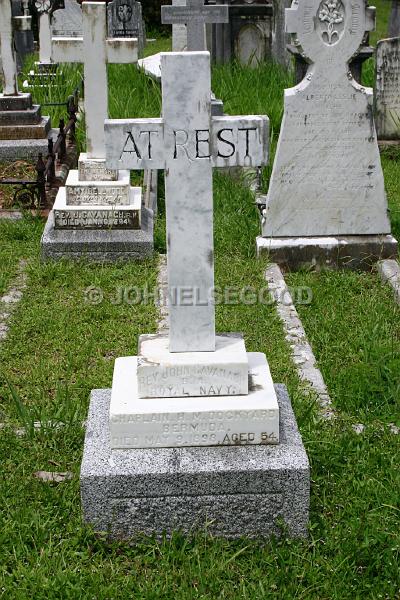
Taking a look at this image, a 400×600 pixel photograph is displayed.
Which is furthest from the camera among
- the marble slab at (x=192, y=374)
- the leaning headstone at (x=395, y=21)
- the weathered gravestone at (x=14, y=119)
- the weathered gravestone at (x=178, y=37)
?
the leaning headstone at (x=395, y=21)

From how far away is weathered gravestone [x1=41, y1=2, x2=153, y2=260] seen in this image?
642 centimetres

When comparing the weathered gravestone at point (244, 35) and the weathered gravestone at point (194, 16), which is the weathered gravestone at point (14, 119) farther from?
the weathered gravestone at point (244, 35)

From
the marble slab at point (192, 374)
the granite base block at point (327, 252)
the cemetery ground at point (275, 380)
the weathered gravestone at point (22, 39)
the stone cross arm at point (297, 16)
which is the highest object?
the stone cross arm at point (297, 16)

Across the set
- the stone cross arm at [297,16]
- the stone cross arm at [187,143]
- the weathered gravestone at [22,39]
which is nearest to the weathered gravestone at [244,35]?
the weathered gravestone at [22,39]

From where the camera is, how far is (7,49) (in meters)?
8.70

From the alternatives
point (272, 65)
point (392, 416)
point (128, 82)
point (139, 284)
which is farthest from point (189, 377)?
point (272, 65)

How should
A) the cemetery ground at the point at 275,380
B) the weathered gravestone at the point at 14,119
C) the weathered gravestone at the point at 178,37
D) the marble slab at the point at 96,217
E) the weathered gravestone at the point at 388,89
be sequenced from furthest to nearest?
the weathered gravestone at the point at 178,37, the weathered gravestone at the point at 388,89, the weathered gravestone at the point at 14,119, the marble slab at the point at 96,217, the cemetery ground at the point at 275,380

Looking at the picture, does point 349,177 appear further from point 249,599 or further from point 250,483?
point 249,599

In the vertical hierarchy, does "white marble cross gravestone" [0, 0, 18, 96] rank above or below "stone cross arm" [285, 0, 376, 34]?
below

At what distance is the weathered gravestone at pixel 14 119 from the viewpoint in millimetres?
8688

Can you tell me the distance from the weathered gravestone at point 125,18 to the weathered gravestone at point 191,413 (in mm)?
15037

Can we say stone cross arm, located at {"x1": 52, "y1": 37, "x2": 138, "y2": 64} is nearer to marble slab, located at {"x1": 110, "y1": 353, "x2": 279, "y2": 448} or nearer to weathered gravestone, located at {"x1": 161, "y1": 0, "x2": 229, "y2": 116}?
weathered gravestone, located at {"x1": 161, "y1": 0, "x2": 229, "y2": 116}

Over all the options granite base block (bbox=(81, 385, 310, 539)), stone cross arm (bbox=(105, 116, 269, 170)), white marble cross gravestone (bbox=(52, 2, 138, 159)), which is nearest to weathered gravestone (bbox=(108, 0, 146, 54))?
white marble cross gravestone (bbox=(52, 2, 138, 159))

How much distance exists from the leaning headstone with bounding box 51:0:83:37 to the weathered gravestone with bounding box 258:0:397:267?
11573 millimetres
